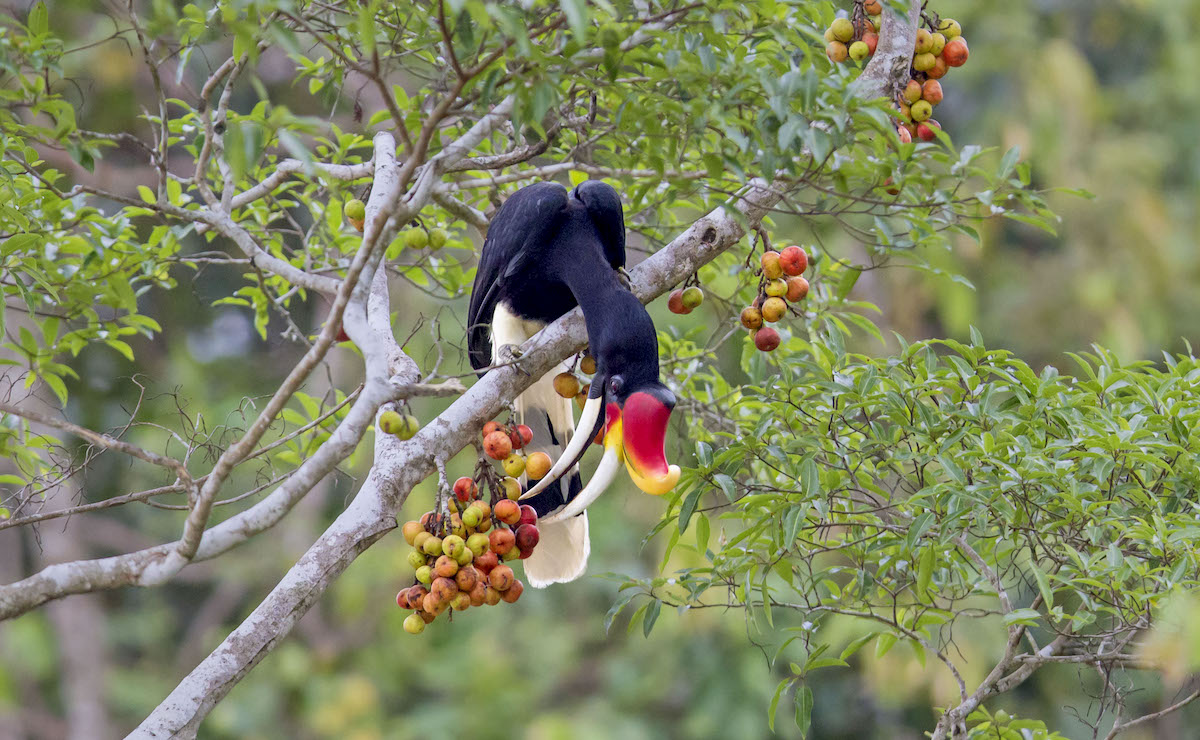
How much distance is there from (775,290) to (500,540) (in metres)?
0.67

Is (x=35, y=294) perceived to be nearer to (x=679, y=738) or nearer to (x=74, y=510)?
(x=74, y=510)

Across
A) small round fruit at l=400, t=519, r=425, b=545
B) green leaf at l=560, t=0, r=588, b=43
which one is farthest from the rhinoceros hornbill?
green leaf at l=560, t=0, r=588, b=43

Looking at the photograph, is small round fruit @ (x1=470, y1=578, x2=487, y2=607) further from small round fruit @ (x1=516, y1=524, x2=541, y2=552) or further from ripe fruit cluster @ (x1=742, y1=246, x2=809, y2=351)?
ripe fruit cluster @ (x1=742, y1=246, x2=809, y2=351)

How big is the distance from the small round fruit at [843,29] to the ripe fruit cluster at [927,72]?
0.12m

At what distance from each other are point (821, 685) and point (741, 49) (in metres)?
4.95

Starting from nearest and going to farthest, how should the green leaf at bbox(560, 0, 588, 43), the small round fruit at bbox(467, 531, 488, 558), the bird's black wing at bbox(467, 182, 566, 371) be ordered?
the green leaf at bbox(560, 0, 588, 43) < the small round fruit at bbox(467, 531, 488, 558) < the bird's black wing at bbox(467, 182, 566, 371)

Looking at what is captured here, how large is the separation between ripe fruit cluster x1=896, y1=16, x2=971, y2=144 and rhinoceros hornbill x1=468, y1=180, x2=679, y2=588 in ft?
1.99

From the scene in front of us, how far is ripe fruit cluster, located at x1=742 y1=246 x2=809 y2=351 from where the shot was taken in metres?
2.06

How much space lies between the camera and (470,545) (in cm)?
186

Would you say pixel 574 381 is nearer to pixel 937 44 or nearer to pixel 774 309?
pixel 774 309

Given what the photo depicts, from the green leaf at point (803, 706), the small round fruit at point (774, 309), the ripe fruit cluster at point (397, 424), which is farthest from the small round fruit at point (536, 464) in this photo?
the green leaf at point (803, 706)

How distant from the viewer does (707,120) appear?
163 centimetres

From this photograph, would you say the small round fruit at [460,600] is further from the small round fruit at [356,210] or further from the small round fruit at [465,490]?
the small round fruit at [356,210]

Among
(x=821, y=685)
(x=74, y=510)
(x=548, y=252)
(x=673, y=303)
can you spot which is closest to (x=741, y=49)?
(x=673, y=303)
